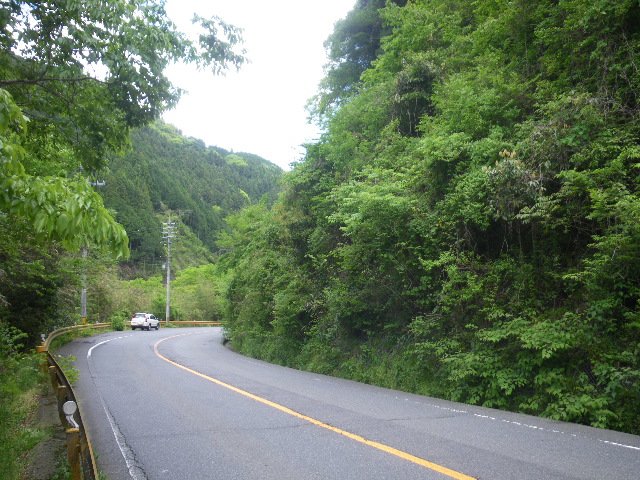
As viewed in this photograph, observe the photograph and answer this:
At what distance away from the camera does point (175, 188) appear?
94.1 metres

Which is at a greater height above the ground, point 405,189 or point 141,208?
point 141,208

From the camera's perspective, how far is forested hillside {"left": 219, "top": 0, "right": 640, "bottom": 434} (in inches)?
311

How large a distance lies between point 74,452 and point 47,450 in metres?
2.36

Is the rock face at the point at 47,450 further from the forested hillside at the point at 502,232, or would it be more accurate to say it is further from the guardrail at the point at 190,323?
the guardrail at the point at 190,323

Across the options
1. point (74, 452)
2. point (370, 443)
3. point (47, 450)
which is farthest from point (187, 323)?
point (74, 452)

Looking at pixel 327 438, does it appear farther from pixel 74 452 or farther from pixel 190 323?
pixel 190 323

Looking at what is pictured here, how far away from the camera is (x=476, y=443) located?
5875 millimetres

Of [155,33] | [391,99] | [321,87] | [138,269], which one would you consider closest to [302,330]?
[391,99]

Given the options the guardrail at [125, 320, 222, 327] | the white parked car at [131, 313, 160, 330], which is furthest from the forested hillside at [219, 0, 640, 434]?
the guardrail at [125, 320, 222, 327]

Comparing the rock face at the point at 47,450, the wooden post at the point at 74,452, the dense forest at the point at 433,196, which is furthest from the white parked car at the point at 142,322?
the wooden post at the point at 74,452

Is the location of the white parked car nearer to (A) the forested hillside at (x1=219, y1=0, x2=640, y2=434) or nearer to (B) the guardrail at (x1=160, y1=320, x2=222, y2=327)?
(B) the guardrail at (x1=160, y1=320, x2=222, y2=327)

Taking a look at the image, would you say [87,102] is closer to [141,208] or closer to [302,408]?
[302,408]

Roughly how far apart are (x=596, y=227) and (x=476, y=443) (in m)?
5.32

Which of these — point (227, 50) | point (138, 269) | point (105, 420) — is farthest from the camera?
point (138, 269)
